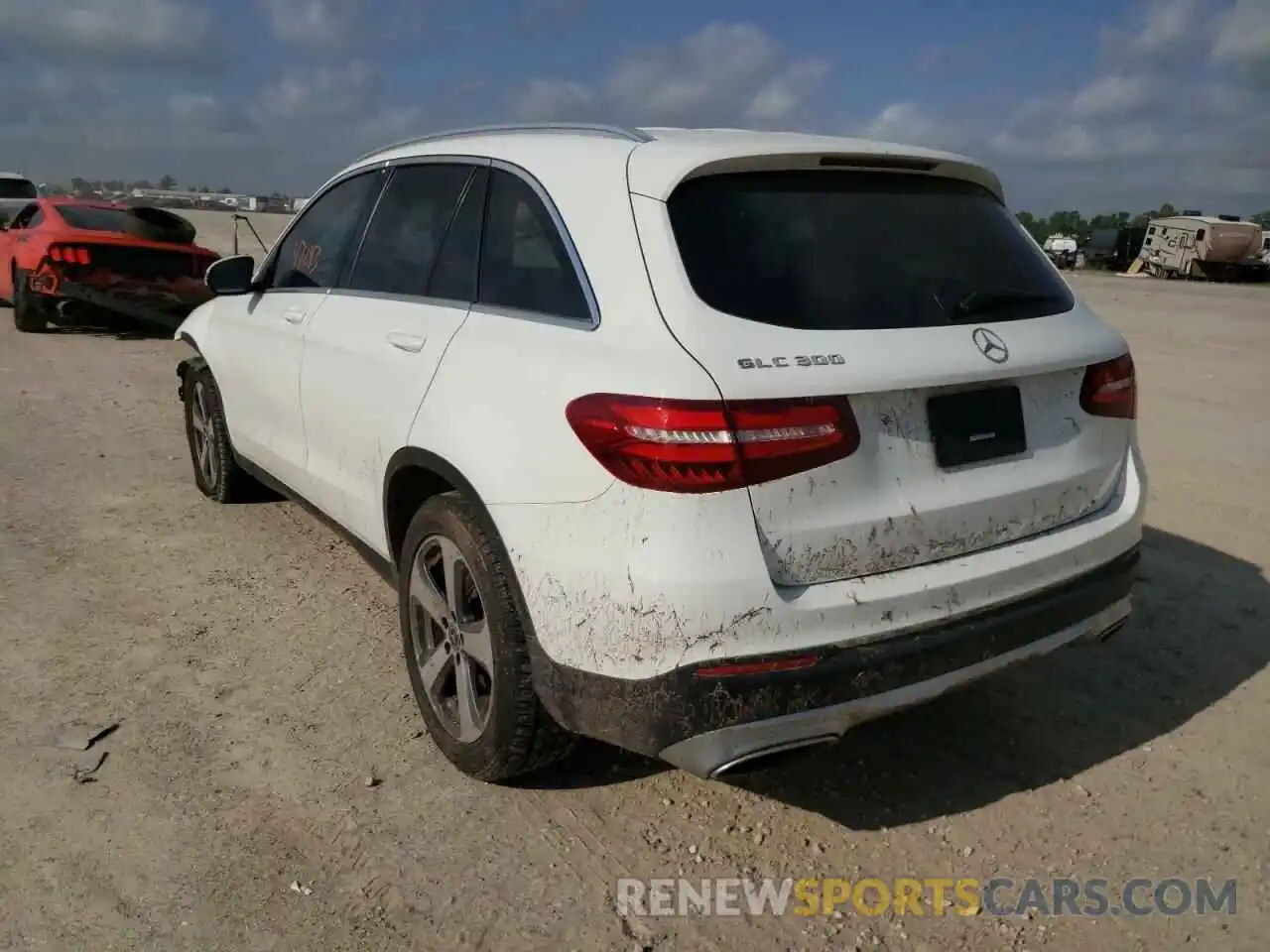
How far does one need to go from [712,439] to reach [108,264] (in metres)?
11.1

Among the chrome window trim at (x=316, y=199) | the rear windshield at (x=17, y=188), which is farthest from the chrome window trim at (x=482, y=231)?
the rear windshield at (x=17, y=188)

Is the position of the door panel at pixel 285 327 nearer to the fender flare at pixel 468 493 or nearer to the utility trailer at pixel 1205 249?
the fender flare at pixel 468 493

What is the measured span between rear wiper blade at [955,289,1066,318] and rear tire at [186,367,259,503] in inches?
151

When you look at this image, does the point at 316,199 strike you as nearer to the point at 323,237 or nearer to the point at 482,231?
the point at 323,237

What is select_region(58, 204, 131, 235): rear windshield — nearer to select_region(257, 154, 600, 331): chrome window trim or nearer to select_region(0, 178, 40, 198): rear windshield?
select_region(257, 154, 600, 331): chrome window trim

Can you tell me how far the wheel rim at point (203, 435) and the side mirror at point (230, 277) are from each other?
0.89m

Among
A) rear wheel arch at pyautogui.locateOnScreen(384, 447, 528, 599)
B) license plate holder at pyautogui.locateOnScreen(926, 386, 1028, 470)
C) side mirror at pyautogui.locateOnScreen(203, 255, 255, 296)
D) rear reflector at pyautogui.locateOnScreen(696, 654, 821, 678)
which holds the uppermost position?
side mirror at pyautogui.locateOnScreen(203, 255, 255, 296)

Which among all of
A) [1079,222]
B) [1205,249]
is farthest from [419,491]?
[1079,222]

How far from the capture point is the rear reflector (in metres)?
2.43

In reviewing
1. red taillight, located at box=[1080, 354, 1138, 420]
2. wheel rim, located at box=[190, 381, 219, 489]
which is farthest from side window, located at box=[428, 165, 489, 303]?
wheel rim, located at box=[190, 381, 219, 489]

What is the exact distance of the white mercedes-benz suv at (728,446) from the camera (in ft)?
8.02

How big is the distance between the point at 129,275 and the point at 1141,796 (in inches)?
449

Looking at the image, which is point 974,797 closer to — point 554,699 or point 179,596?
point 554,699

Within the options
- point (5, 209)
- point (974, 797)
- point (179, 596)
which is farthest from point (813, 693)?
point (5, 209)
